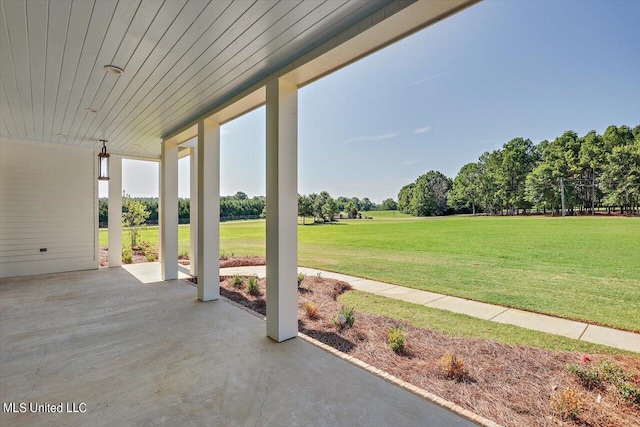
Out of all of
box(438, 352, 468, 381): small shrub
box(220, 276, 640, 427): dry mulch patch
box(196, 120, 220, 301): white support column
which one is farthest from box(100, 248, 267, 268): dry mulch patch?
box(438, 352, 468, 381): small shrub

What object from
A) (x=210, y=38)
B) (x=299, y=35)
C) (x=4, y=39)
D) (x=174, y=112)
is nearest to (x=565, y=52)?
(x=299, y=35)

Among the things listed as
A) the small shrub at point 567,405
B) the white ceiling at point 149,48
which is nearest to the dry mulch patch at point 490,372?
the small shrub at point 567,405

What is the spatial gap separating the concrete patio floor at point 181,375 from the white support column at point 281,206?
0.31 m

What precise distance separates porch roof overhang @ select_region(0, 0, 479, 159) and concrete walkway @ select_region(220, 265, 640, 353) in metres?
3.47

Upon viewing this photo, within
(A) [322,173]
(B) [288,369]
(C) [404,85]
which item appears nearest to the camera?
(B) [288,369]

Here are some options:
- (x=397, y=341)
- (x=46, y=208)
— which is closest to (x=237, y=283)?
(x=397, y=341)

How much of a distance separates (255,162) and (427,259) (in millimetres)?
5681

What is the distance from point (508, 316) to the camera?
12.9 feet

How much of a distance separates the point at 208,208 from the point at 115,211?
440 centimetres

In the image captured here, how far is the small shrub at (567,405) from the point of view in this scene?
6.17ft

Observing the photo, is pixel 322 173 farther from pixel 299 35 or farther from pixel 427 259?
pixel 299 35

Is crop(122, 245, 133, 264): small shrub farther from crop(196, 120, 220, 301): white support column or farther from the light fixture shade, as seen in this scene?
crop(196, 120, 220, 301): white support column

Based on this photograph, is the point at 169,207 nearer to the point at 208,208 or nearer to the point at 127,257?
the point at 208,208

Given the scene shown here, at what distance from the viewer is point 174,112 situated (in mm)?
4254
